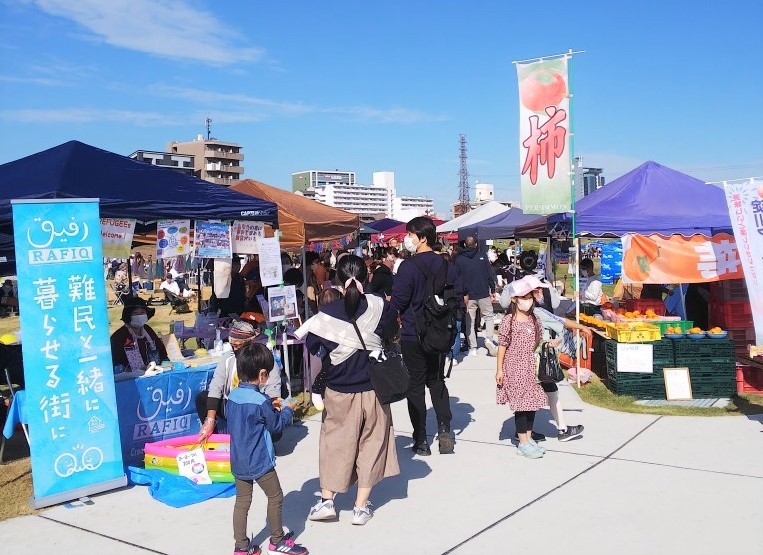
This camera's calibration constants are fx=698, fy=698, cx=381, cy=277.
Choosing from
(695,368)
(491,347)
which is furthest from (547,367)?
(491,347)

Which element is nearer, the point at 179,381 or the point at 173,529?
the point at 173,529

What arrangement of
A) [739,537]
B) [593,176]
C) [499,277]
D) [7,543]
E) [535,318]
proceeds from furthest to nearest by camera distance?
[499,277] < [593,176] < [535,318] < [7,543] < [739,537]

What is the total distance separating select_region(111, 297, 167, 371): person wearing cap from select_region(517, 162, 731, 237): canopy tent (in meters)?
5.41

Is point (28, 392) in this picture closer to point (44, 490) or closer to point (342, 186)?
point (44, 490)

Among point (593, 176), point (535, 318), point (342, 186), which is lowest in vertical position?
point (535, 318)

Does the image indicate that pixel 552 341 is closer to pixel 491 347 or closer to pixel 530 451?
pixel 530 451

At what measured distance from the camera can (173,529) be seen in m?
4.53

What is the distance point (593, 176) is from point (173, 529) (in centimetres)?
1227

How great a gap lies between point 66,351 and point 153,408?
3.78ft

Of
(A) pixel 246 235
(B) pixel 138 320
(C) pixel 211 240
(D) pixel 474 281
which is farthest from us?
(D) pixel 474 281

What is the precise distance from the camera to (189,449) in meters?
5.41

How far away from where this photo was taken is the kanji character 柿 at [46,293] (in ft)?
15.9

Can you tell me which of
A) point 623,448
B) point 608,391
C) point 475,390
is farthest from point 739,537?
point 475,390

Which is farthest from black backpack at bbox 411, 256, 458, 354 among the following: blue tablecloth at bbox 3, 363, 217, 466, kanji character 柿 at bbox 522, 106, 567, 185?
kanji character 柿 at bbox 522, 106, 567, 185
